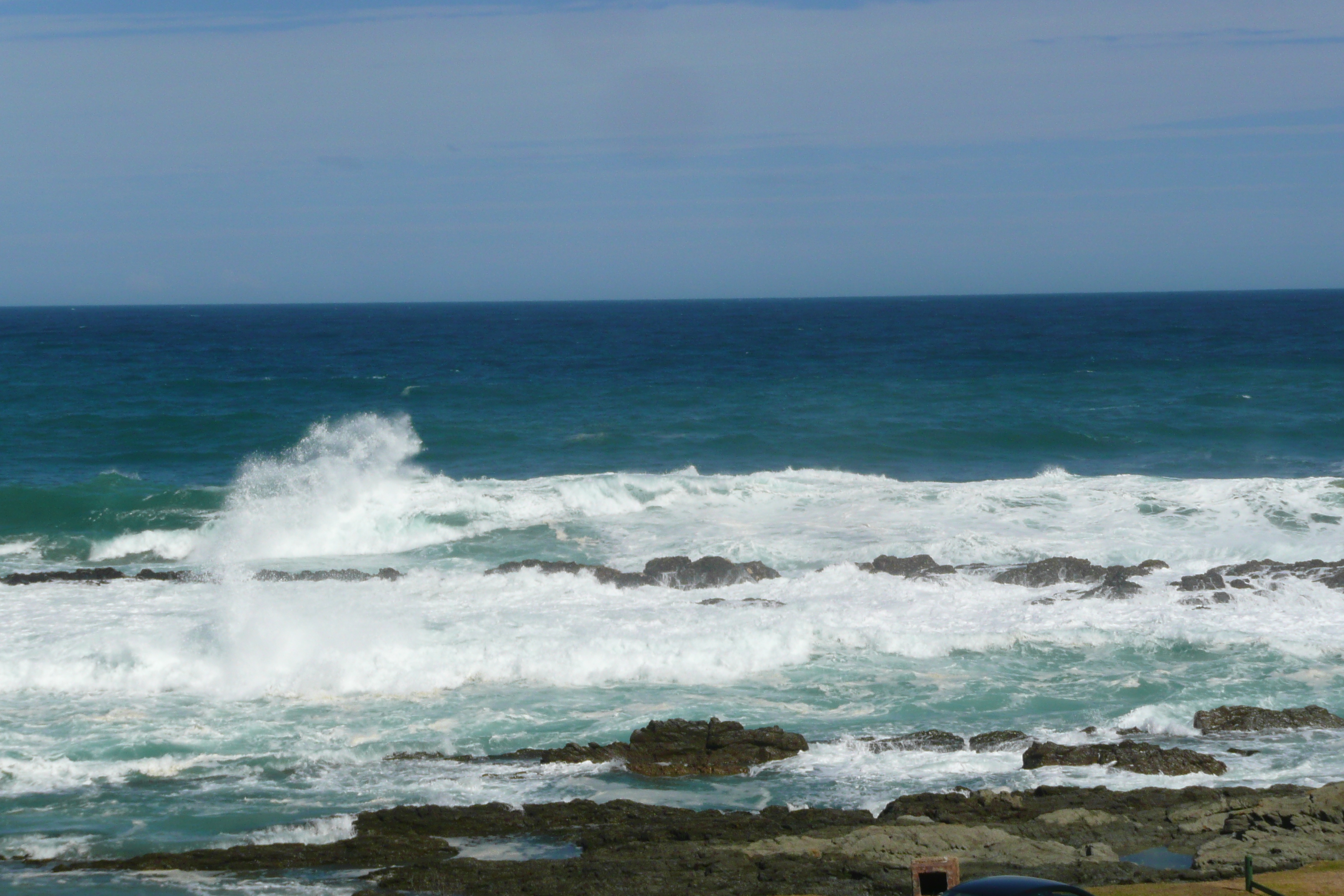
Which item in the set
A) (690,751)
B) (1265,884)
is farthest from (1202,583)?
(1265,884)

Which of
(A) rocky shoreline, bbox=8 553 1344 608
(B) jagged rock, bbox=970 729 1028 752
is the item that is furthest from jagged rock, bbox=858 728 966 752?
(A) rocky shoreline, bbox=8 553 1344 608

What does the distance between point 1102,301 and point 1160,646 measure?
179520 mm

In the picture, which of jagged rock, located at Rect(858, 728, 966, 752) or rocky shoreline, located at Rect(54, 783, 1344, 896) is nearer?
rocky shoreline, located at Rect(54, 783, 1344, 896)

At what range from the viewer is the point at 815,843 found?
11414 millimetres

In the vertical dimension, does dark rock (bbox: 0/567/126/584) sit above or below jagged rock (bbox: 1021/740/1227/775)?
above

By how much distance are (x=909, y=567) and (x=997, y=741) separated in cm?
878

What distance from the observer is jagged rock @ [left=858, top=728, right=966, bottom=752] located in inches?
576

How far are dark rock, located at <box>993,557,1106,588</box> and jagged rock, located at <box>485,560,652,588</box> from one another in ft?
22.2

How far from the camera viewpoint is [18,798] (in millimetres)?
13625

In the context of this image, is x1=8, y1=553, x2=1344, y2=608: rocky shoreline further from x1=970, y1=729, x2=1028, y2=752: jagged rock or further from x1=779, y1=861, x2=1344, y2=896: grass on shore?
x1=779, y1=861, x2=1344, y2=896: grass on shore

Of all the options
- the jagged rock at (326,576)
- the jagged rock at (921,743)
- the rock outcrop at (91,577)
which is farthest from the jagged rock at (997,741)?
the rock outcrop at (91,577)

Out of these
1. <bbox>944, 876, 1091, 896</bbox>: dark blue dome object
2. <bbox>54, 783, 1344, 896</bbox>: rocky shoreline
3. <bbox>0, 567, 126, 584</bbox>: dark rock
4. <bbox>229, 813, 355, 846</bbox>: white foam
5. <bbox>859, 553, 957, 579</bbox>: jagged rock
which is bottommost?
<bbox>229, 813, 355, 846</bbox>: white foam

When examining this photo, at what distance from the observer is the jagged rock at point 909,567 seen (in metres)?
23.2

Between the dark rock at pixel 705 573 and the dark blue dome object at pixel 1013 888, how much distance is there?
15.1 m
